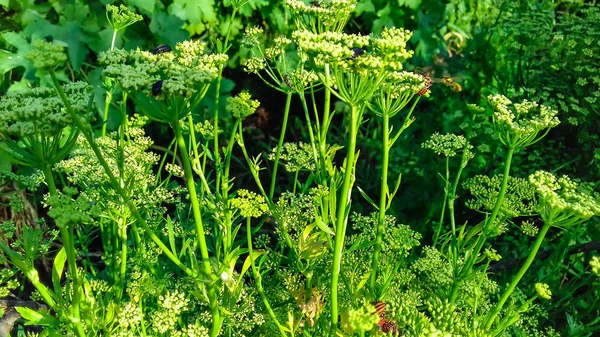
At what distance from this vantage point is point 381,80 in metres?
1.65

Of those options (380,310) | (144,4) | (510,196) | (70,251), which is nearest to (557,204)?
(380,310)

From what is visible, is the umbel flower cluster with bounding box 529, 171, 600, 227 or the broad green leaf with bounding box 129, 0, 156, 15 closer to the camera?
the umbel flower cluster with bounding box 529, 171, 600, 227

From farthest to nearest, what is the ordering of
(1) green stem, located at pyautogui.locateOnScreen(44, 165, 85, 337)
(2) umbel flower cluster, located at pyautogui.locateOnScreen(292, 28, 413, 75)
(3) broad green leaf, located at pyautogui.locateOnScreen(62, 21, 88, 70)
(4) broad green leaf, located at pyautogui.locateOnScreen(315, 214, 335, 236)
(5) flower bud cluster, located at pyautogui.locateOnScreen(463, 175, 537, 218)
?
(3) broad green leaf, located at pyautogui.locateOnScreen(62, 21, 88, 70)
(5) flower bud cluster, located at pyautogui.locateOnScreen(463, 175, 537, 218)
(4) broad green leaf, located at pyautogui.locateOnScreen(315, 214, 335, 236)
(1) green stem, located at pyautogui.locateOnScreen(44, 165, 85, 337)
(2) umbel flower cluster, located at pyautogui.locateOnScreen(292, 28, 413, 75)

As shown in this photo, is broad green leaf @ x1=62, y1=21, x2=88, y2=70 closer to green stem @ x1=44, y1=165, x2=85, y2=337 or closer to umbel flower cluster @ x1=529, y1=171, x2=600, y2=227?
green stem @ x1=44, y1=165, x2=85, y2=337

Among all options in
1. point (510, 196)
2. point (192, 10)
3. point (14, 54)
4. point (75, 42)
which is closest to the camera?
point (510, 196)

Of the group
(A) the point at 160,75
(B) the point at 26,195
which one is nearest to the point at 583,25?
(A) the point at 160,75

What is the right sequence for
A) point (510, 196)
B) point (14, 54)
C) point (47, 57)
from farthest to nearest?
1. point (14, 54)
2. point (510, 196)
3. point (47, 57)

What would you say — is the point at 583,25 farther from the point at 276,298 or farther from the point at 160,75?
the point at 160,75

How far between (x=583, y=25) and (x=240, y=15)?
276 cm

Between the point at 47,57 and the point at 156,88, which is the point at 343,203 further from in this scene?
the point at 47,57

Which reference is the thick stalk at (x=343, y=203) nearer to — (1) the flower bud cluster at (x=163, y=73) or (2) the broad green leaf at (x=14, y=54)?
(1) the flower bud cluster at (x=163, y=73)

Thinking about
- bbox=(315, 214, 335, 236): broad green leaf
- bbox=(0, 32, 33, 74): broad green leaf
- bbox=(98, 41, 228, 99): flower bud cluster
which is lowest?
bbox=(0, 32, 33, 74): broad green leaf

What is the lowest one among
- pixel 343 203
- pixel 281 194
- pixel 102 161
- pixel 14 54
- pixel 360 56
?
pixel 281 194

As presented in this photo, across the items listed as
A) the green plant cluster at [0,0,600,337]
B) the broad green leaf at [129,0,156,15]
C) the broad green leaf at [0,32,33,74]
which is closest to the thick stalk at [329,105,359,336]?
the green plant cluster at [0,0,600,337]
